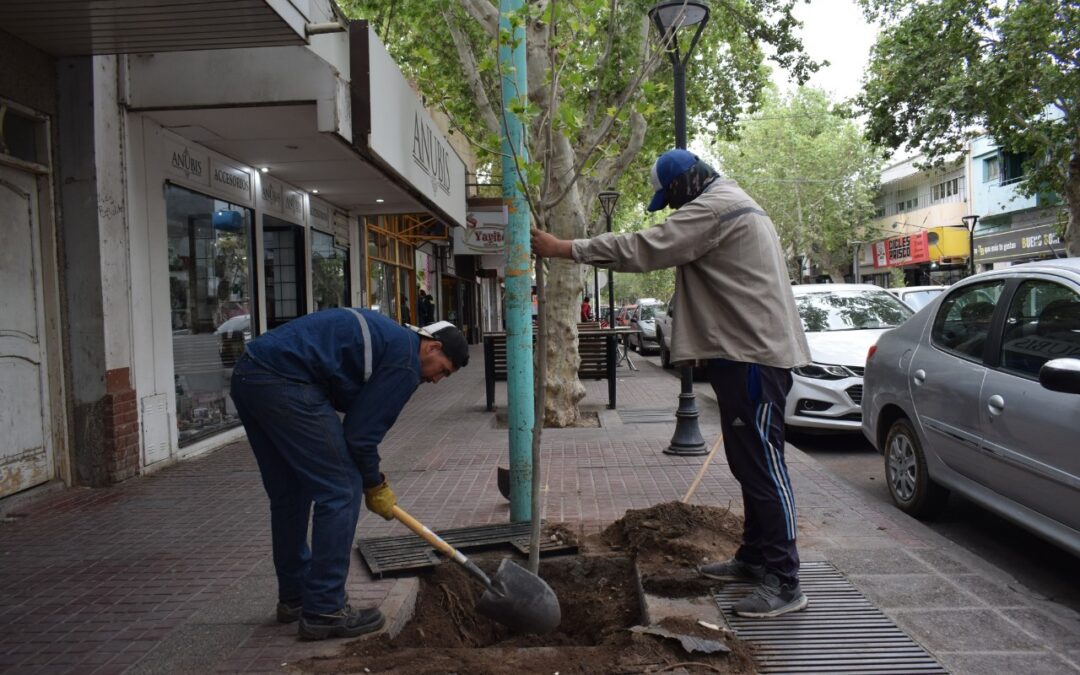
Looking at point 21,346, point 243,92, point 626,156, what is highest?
point 626,156

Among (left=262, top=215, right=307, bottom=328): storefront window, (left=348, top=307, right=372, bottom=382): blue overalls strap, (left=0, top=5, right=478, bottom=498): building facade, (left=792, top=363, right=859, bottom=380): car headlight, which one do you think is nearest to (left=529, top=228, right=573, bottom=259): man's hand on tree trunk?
(left=348, top=307, right=372, bottom=382): blue overalls strap

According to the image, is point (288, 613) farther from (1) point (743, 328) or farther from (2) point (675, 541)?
(1) point (743, 328)

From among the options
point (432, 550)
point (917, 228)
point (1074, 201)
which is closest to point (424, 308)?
point (1074, 201)

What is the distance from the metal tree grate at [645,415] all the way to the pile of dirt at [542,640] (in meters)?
5.66

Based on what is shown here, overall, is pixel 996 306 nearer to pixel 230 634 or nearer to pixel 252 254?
pixel 230 634

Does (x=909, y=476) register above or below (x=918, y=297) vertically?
below

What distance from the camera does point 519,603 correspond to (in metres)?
Answer: 3.43

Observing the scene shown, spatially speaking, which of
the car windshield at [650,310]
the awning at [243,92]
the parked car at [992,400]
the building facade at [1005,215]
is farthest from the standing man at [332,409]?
the building facade at [1005,215]

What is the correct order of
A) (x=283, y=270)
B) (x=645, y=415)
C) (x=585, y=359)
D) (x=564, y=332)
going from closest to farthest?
(x=564, y=332) < (x=645, y=415) < (x=283, y=270) < (x=585, y=359)

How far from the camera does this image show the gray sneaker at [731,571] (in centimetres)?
401

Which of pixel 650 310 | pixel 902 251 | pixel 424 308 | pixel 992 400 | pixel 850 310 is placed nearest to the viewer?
pixel 992 400

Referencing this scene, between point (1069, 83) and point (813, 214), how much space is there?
2679 centimetres

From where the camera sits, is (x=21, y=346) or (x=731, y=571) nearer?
(x=731, y=571)

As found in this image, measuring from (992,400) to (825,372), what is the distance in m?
3.78
